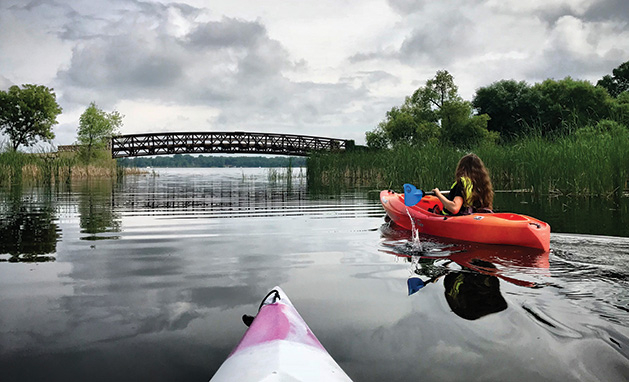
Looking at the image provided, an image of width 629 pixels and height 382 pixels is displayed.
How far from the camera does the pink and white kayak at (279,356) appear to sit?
152 cm

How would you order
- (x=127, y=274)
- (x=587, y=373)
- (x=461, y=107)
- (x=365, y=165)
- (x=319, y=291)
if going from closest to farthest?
(x=587, y=373) < (x=319, y=291) < (x=127, y=274) < (x=365, y=165) < (x=461, y=107)

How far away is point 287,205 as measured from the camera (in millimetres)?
10422

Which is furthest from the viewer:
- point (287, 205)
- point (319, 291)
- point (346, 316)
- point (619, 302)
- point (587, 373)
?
point (287, 205)

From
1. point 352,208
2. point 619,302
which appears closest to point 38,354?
point 619,302

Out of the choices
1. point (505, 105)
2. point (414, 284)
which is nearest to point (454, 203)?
point (414, 284)

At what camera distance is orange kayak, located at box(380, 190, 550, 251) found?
4852 millimetres

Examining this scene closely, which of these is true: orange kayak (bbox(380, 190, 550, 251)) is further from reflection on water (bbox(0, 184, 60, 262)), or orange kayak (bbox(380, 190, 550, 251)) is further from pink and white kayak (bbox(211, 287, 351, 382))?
reflection on water (bbox(0, 184, 60, 262))

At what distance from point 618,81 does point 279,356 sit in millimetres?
60157

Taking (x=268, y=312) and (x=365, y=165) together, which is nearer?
(x=268, y=312)

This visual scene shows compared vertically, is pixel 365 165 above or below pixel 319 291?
above

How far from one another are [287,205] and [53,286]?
22.8ft

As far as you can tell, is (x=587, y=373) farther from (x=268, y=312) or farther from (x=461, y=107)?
(x=461, y=107)

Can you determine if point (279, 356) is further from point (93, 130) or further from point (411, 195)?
point (93, 130)

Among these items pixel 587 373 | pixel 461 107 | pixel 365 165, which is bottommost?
pixel 587 373
